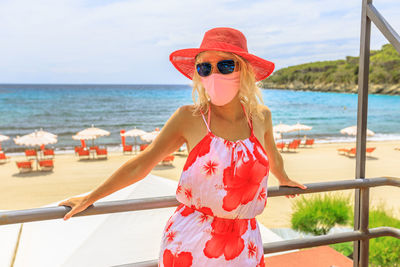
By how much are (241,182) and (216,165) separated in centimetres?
10

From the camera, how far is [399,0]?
5.24ft

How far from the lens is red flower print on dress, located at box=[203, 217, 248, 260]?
47.1 inches

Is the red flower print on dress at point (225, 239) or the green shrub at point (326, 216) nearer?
the red flower print on dress at point (225, 239)

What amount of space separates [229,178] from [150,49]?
92883 mm

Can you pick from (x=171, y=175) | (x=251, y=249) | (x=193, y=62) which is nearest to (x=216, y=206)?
(x=251, y=249)

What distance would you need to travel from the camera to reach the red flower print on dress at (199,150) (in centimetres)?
121

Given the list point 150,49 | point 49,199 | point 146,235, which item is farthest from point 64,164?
point 150,49

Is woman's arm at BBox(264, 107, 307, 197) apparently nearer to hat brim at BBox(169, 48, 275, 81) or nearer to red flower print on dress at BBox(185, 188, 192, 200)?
hat brim at BBox(169, 48, 275, 81)

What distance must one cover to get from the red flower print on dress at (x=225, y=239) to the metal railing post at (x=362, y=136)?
2.46 feet

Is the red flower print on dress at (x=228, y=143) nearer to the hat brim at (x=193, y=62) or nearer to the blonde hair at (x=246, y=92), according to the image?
the blonde hair at (x=246, y=92)

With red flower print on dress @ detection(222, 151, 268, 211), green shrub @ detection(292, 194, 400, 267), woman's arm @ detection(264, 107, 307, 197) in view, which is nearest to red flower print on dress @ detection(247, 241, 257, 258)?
red flower print on dress @ detection(222, 151, 268, 211)

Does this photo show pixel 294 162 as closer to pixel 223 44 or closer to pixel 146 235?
pixel 146 235

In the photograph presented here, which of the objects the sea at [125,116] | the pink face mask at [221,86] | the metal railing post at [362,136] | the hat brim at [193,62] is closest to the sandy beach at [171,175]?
the metal railing post at [362,136]

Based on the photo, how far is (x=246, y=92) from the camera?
1.37 m
